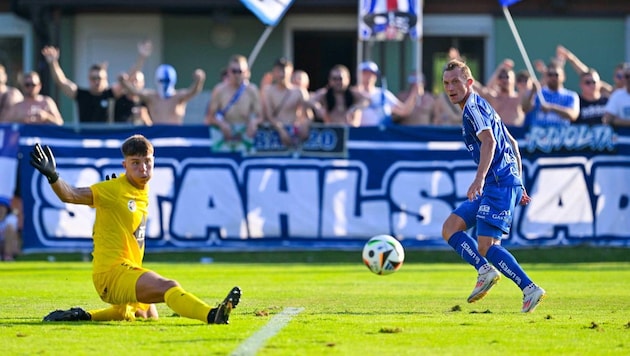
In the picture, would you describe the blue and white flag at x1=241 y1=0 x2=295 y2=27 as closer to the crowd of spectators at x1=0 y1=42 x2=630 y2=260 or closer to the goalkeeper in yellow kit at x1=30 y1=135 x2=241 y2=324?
the crowd of spectators at x1=0 y1=42 x2=630 y2=260

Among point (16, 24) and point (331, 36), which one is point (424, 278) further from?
point (16, 24)

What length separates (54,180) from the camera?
8625mm

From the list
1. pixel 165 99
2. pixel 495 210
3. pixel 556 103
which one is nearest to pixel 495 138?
pixel 495 210

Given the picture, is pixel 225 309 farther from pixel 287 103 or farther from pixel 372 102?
pixel 372 102

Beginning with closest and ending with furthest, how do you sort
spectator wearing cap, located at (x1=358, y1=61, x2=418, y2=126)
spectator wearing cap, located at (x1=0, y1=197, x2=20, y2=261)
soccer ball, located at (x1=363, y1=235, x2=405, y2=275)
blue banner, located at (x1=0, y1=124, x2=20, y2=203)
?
soccer ball, located at (x1=363, y1=235, x2=405, y2=275)
spectator wearing cap, located at (x1=0, y1=197, x2=20, y2=261)
blue banner, located at (x1=0, y1=124, x2=20, y2=203)
spectator wearing cap, located at (x1=358, y1=61, x2=418, y2=126)

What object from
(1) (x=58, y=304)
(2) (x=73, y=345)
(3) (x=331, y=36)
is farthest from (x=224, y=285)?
(3) (x=331, y=36)

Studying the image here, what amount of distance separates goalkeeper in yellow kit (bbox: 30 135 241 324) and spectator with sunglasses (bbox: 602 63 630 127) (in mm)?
10762

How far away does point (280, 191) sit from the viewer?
58.5 ft

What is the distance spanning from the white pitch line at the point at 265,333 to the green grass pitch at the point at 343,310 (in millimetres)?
62

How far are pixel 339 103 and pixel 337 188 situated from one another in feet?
5.01

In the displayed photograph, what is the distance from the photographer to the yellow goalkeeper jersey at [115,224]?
9000 mm

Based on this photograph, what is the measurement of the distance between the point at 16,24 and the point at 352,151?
10.7 m

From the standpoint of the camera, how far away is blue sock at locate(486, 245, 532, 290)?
32.5ft

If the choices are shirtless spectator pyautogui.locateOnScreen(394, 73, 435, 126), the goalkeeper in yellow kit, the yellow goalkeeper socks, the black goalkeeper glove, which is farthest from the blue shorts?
shirtless spectator pyautogui.locateOnScreen(394, 73, 435, 126)
